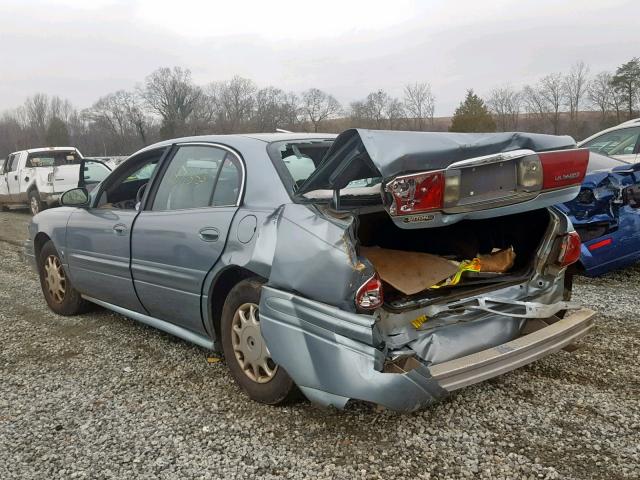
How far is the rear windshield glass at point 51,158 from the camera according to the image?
48.7 feet

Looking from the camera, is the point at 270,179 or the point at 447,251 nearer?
the point at 270,179

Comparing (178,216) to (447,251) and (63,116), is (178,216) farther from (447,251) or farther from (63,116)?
(63,116)

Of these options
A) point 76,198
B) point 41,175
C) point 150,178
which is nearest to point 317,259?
point 150,178

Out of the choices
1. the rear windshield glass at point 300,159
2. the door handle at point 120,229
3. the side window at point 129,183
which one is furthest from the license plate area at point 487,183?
the door handle at point 120,229

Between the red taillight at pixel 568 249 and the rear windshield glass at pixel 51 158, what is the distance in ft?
46.5

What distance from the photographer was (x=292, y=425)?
114 inches

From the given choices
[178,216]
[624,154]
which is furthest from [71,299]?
[624,154]

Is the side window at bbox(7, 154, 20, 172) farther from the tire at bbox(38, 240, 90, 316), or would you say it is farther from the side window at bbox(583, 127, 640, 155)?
the side window at bbox(583, 127, 640, 155)

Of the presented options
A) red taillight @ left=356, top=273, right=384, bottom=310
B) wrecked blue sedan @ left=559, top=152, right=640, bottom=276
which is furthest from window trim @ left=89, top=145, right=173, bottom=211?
wrecked blue sedan @ left=559, top=152, right=640, bottom=276

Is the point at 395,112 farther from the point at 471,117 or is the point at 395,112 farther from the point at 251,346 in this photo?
the point at 251,346

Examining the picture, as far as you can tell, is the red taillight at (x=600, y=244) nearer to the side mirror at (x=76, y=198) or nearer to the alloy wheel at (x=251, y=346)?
the alloy wheel at (x=251, y=346)

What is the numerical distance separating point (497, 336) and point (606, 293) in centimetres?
283

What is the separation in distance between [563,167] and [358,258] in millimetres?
1164

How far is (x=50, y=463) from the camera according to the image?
2.65 metres
